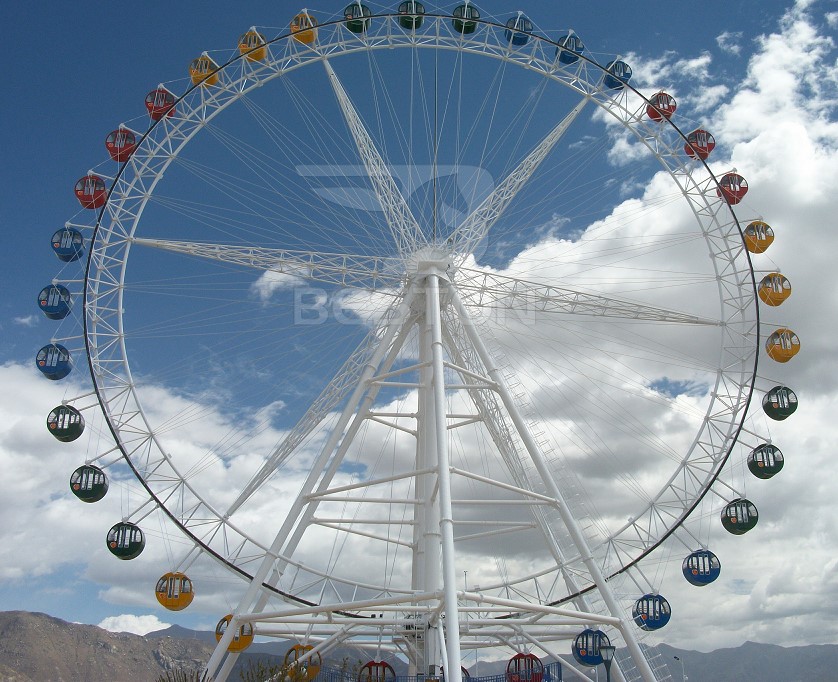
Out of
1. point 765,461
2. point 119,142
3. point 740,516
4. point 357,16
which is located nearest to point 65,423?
point 119,142

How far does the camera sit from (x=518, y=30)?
2538 centimetres

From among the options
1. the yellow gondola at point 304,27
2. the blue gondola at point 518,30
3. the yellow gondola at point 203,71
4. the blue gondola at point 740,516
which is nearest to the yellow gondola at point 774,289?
the blue gondola at point 740,516

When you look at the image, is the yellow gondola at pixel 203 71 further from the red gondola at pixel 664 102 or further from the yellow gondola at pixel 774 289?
the yellow gondola at pixel 774 289

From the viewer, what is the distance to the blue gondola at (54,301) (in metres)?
23.5

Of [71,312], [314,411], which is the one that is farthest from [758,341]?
[71,312]

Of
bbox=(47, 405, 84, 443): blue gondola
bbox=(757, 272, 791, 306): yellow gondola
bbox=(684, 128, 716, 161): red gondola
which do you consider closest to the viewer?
bbox=(47, 405, 84, 443): blue gondola

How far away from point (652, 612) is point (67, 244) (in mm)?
19899

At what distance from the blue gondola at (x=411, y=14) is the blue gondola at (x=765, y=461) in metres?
16.9

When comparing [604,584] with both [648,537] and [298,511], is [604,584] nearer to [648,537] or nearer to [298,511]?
[648,537]

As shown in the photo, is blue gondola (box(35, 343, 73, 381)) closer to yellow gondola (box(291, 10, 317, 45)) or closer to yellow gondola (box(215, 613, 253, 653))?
yellow gondola (box(215, 613, 253, 653))

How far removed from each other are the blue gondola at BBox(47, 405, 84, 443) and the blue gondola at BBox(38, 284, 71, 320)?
2.82 metres

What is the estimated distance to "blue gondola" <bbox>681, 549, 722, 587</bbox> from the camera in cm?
2242

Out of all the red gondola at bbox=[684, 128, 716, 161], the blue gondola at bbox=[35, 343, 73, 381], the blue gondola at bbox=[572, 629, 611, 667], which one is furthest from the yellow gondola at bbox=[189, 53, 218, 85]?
the blue gondola at bbox=[572, 629, 611, 667]

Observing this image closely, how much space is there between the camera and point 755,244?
83.8 feet
